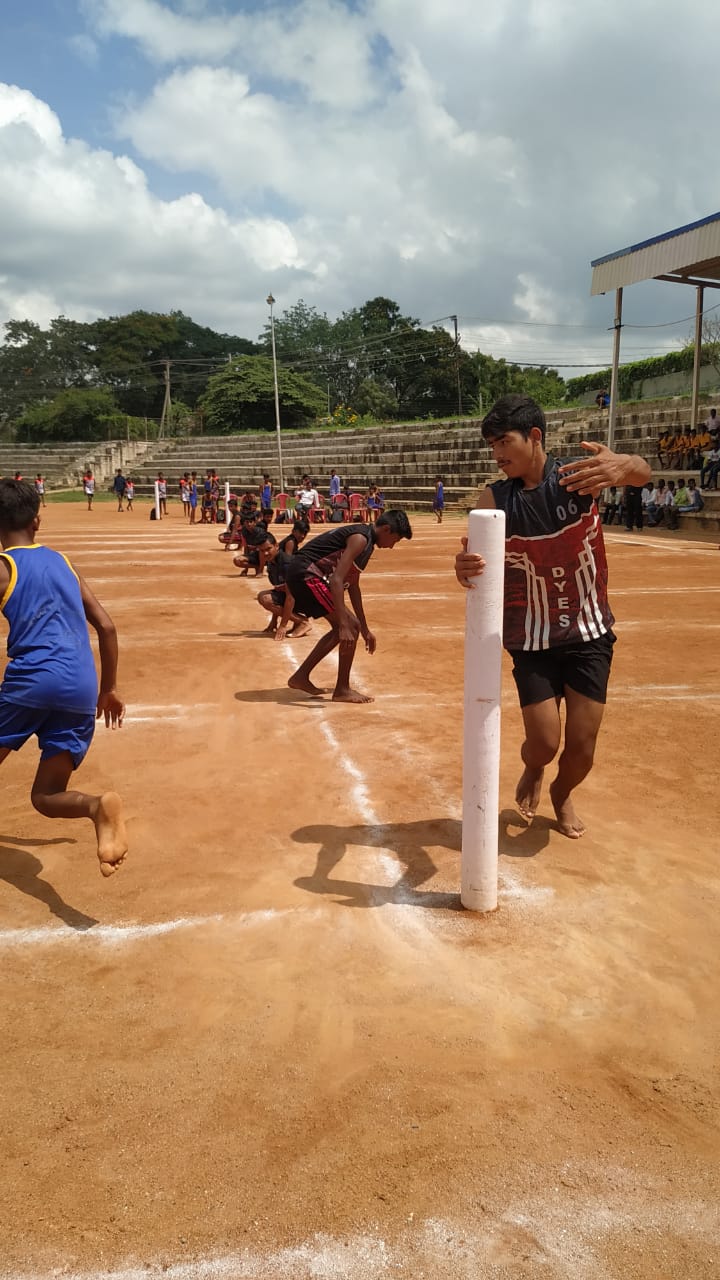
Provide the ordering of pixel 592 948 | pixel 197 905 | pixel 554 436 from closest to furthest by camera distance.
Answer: pixel 592 948, pixel 197 905, pixel 554 436

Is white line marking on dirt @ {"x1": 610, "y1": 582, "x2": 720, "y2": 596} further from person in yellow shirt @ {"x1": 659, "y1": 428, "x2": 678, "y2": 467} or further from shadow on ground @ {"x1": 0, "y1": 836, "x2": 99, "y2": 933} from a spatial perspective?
person in yellow shirt @ {"x1": 659, "y1": 428, "x2": 678, "y2": 467}

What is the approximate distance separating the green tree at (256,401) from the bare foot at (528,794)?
46389mm

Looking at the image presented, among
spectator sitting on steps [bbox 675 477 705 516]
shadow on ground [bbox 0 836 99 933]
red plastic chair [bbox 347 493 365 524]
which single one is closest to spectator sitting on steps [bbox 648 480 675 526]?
spectator sitting on steps [bbox 675 477 705 516]

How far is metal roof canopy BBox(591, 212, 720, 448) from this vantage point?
19609 mm

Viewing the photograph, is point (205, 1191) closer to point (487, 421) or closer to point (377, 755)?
point (487, 421)

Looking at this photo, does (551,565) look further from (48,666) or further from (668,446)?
(668,446)

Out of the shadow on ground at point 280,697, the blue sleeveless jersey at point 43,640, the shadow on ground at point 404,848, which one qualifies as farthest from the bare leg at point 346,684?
the blue sleeveless jersey at point 43,640

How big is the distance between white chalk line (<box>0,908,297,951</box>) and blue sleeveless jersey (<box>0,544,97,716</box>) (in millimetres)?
816

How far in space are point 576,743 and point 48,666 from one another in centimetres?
223

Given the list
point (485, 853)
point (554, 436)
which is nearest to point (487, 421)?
point (485, 853)

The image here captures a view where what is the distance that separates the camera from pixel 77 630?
3447mm

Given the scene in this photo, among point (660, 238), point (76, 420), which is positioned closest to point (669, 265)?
point (660, 238)

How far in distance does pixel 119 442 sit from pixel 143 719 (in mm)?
48858

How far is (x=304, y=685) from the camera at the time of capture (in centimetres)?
662
